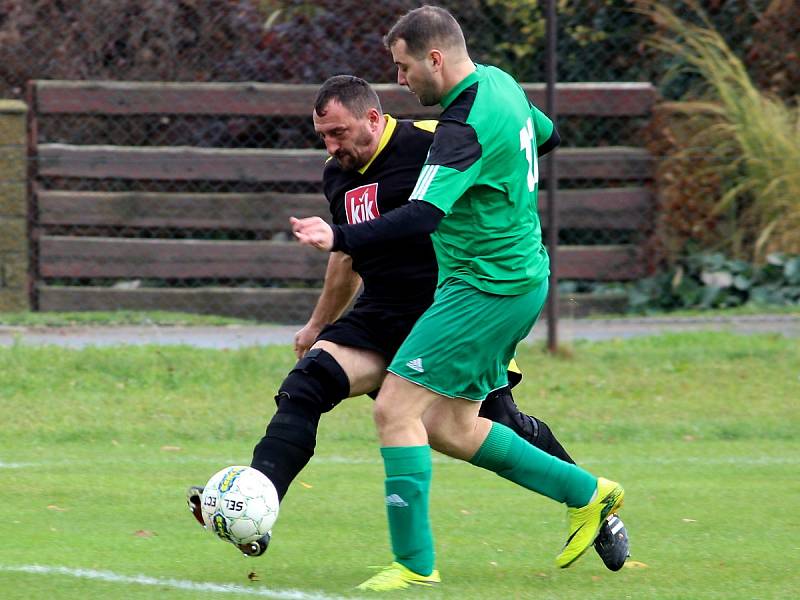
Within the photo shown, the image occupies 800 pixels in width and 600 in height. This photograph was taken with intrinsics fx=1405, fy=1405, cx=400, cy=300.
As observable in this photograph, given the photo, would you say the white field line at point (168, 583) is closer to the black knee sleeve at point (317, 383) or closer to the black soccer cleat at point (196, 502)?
the black soccer cleat at point (196, 502)

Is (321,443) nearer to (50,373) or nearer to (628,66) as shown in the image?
(50,373)

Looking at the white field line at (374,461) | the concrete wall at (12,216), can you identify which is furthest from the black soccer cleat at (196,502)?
the concrete wall at (12,216)

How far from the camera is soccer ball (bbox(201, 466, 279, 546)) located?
459cm

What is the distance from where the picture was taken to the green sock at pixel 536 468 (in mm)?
4992

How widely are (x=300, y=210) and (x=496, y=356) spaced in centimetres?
726

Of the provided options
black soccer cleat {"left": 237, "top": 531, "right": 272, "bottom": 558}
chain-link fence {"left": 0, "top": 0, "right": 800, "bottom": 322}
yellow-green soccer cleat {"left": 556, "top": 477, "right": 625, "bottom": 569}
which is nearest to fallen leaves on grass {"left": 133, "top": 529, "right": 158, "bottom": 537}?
black soccer cleat {"left": 237, "top": 531, "right": 272, "bottom": 558}

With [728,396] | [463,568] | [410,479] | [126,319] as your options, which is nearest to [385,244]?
[410,479]

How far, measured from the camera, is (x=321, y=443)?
8.07m

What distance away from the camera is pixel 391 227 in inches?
170

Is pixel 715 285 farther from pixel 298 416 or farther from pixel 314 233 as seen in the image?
pixel 314 233

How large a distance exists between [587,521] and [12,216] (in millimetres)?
7940

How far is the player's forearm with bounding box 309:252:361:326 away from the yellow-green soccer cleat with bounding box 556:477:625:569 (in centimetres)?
124

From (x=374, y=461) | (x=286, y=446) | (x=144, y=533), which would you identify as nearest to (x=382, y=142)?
(x=286, y=446)

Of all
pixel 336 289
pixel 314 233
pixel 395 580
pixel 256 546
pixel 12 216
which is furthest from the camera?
pixel 12 216
